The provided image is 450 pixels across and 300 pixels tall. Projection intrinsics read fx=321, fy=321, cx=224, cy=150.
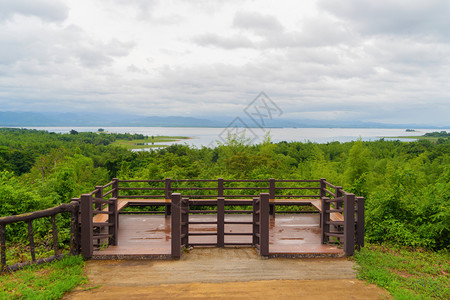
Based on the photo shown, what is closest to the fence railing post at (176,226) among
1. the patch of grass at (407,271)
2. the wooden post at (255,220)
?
the wooden post at (255,220)

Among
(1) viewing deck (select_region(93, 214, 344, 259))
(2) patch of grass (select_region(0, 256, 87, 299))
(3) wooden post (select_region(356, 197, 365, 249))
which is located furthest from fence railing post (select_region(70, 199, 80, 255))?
(3) wooden post (select_region(356, 197, 365, 249))

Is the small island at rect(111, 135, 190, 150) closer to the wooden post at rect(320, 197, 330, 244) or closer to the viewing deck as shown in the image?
the viewing deck

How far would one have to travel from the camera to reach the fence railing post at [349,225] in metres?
5.18

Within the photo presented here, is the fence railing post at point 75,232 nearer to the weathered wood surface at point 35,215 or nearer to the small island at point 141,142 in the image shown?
the weathered wood surface at point 35,215

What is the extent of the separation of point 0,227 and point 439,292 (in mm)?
5703

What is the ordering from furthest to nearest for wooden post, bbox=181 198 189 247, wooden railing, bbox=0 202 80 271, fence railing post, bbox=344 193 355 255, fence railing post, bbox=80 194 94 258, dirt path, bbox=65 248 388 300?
1. wooden post, bbox=181 198 189 247
2. fence railing post, bbox=344 193 355 255
3. fence railing post, bbox=80 194 94 258
4. wooden railing, bbox=0 202 80 271
5. dirt path, bbox=65 248 388 300

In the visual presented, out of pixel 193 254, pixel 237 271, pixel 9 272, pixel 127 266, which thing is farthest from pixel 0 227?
pixel 237 271

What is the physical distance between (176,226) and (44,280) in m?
1.86

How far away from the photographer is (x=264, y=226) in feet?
17.0

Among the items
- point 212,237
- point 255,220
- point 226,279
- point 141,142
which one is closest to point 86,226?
point 226,279

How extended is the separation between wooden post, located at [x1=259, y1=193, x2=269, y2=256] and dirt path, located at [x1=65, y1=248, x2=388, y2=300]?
173 millimetres

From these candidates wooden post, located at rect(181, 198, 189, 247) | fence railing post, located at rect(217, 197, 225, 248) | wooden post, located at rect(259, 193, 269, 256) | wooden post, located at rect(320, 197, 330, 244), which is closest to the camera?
wooden post, located at rect(259, 193, 269, 256)

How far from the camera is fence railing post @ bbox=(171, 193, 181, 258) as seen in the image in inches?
197

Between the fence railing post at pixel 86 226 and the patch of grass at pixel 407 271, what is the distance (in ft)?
13.0
